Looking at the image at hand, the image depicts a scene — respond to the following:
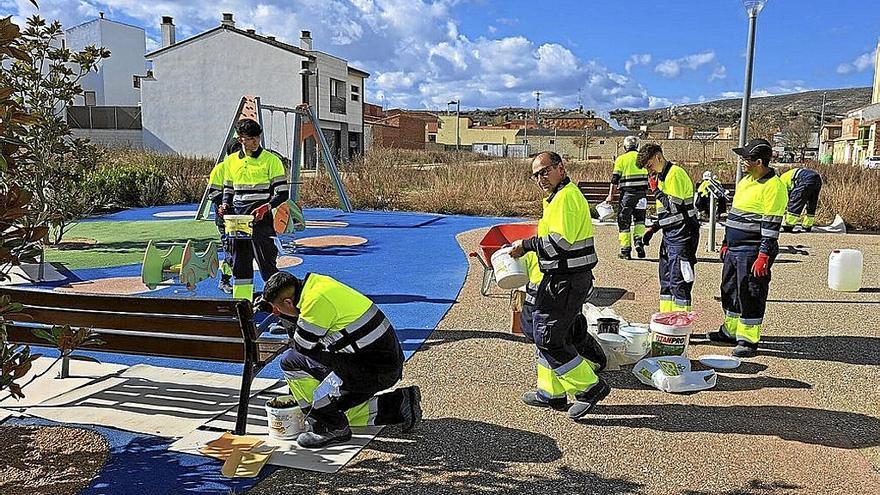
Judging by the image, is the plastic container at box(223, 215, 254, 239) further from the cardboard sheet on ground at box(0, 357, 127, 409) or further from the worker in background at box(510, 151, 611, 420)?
the worker in background at box(510, 151, 611, 420)

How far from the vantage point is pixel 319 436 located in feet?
14.0

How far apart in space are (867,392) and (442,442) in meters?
3.32

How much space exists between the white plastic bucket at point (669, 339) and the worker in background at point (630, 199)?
5.85 m

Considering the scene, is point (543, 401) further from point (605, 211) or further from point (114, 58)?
point (114, 58)

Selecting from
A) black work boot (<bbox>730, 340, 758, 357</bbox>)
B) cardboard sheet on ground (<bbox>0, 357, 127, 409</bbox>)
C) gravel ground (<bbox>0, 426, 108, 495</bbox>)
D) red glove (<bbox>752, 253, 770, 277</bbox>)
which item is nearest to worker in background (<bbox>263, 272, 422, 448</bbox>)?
gravel ground (<bbox>0, 426, 108, 495</bbox>)

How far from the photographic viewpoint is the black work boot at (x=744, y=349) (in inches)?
245

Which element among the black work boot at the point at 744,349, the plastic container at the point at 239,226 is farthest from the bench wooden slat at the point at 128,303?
the black work boot at the point at 744,349

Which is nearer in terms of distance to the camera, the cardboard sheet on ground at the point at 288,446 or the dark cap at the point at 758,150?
the cardboard sheet on ground at the point at 288,446

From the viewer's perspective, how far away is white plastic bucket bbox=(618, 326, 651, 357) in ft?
19.2

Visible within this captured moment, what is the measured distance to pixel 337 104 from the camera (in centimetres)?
4475

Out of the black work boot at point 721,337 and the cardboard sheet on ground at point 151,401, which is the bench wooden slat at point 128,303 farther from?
the black work boot at point 721,337

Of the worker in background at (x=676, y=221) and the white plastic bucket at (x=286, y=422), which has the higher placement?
the worker in background at (x=676, y=221)

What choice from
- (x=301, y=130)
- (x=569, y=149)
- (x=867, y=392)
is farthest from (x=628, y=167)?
(x=569, y=149)

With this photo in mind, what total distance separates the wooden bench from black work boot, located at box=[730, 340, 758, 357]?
3.94 metres
